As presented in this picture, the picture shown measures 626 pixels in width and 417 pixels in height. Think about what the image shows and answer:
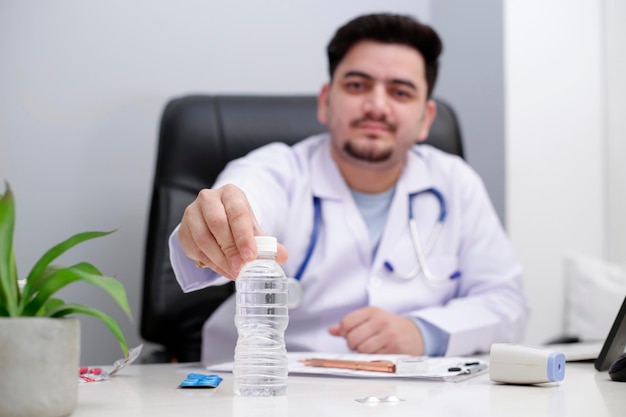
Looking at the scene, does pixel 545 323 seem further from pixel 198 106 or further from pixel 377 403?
pixel 377 403

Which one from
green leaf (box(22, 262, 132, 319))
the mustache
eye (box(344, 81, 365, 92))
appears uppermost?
eye (box(344, 81, 365, 92))

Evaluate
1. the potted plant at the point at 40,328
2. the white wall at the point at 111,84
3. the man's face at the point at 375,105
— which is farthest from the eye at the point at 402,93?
the potted plant at the point at 40,328

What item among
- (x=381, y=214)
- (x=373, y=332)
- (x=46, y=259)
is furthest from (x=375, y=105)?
(x=46, y=259)

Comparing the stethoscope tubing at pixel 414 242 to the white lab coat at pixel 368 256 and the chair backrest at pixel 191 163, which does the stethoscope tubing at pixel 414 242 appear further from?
the chair backrest at pixel 191 163

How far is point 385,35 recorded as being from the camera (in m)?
1.78

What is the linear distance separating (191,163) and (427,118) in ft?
1.85

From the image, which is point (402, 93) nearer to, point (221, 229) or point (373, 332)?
point (373, 332)

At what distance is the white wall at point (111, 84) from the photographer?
68.0 inches

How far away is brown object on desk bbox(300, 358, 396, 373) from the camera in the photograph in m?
0.97

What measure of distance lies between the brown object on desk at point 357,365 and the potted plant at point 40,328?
424 millimetres

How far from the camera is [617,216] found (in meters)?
2.16

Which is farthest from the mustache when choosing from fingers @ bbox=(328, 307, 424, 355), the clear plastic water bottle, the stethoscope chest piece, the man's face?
the clear plastic water bottle

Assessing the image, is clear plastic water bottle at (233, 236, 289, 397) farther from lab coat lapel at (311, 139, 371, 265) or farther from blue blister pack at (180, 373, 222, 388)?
lab coat lapel at (311, 139, 371, 265)

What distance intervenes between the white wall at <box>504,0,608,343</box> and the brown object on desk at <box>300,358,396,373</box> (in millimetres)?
1213
